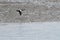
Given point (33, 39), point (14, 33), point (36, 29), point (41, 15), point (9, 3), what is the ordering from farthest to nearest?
point (9, 3) → point (41, 15) → point (36, 29) → point (14, 33) → point (33, 39)

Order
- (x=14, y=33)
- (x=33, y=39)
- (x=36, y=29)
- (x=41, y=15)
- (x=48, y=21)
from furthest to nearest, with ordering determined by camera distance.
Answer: (x=41, y=15)
(x=48, y=21)
(x=36, y=29)
(x=14, y=33)
(x=33, y=39)

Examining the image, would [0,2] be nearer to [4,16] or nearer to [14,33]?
[4,16]

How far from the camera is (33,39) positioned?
422 centimetres

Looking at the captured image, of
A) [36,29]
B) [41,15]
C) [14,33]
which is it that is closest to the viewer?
[14,33]

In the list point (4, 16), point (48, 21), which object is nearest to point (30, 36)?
point (48, 21)

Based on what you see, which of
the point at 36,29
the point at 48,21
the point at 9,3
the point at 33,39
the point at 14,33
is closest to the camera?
the point at 33,39

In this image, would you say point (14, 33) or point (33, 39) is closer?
point (33, 39)

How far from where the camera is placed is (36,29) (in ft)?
16.5

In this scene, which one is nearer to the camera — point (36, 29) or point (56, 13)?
point (36, 29)

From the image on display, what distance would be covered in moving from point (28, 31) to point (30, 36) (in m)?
0.39

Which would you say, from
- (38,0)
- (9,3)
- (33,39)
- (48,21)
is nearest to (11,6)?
(9,3)

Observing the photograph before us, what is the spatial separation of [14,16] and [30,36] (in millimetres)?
1736

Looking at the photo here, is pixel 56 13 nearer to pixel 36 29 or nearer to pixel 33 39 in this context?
pixel 36 29

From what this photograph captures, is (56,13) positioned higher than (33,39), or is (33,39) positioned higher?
(33,39)
